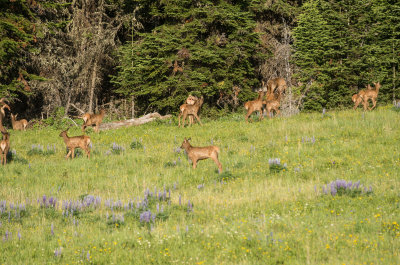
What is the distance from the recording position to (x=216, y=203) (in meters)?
8.49

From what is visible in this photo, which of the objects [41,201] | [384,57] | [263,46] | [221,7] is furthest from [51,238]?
[384,57]

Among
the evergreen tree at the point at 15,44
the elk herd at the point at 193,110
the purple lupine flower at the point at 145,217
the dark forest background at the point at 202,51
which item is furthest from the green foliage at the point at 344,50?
A: the purple lupine flower at the point at 145,217

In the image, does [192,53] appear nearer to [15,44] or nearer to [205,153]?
[15,44]

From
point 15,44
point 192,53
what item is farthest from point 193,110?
point 15,44

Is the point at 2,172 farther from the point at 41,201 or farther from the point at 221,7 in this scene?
the point at 221,7

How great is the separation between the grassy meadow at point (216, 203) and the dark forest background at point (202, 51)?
33.2ft

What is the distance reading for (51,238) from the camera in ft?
22.8

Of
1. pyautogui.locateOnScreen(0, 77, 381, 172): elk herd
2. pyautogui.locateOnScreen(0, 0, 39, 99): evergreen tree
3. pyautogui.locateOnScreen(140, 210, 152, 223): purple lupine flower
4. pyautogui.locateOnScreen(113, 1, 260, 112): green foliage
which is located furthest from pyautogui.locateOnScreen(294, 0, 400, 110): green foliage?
pyautogui.locateOnScreen(140, 210, 152, 223): purple lupine flower

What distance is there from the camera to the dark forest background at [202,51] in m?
24.1

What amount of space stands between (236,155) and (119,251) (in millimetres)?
7097

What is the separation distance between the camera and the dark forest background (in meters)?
24.1

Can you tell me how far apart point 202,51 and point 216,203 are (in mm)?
16621

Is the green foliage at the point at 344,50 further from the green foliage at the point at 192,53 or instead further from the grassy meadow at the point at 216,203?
the grassy meadow at the point at 216,203

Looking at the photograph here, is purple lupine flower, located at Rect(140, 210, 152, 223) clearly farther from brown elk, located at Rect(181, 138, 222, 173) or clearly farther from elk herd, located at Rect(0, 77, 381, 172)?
elk herd, located at Rect(0, 77, 381, 172)
